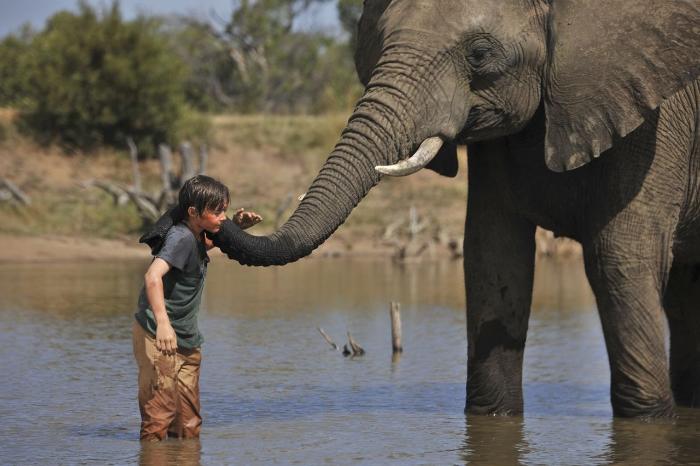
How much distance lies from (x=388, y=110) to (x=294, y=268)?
47.6 ft

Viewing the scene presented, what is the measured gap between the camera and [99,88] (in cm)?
3125

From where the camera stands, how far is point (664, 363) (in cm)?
803

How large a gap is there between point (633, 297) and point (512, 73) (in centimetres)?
133

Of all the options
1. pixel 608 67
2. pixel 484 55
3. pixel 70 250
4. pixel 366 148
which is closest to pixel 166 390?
pixel 366 148

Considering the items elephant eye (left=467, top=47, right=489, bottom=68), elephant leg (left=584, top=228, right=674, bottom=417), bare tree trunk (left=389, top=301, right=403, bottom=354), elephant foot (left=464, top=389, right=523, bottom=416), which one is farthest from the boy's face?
bare tree trunk (left=389, top=301, right=403, bottom=354)

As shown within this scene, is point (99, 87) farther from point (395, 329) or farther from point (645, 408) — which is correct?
point (645, 408)

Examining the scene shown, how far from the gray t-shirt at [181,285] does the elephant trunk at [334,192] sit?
0.24 meters

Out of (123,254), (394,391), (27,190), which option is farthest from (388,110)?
(27,190)

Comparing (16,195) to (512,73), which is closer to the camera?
(512,73)

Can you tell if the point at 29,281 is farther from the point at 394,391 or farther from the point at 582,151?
the point at 582,151

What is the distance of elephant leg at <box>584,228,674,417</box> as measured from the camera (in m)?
7.81

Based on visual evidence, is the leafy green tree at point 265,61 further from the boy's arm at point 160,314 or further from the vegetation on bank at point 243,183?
the boy's arm at point 160,314

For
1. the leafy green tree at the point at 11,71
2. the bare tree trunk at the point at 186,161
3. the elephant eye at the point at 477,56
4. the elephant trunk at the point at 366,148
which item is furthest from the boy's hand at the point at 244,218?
the leafy green tree at the point at 11,71

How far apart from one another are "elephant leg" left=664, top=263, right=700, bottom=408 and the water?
0.44 m
